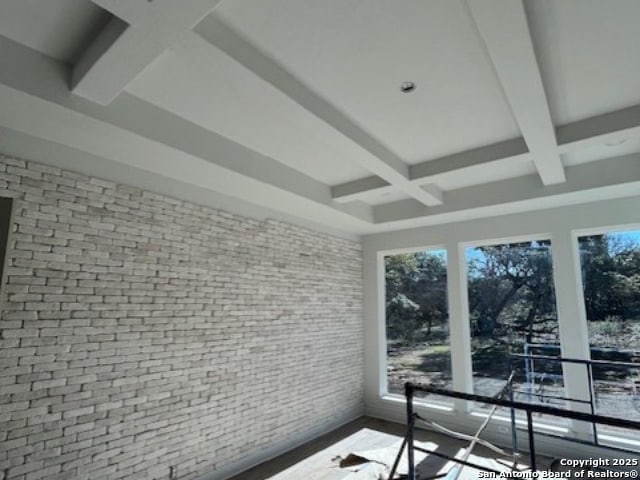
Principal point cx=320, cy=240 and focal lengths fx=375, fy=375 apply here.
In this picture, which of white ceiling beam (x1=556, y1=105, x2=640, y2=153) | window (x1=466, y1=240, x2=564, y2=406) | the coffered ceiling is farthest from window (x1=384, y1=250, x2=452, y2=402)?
white ceiling beam (x1=556, y1=105, x2=640, y2=153)

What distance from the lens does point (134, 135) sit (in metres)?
2.54

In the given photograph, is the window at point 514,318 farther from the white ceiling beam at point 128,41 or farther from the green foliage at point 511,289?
the white ceiling beam at point 128,41

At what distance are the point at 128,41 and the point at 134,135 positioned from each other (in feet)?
2.81

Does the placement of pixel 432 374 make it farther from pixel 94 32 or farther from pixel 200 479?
pixel 94 32

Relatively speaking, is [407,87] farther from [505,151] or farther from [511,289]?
[511,289]

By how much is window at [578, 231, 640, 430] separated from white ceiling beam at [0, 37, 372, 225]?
10.8 ft

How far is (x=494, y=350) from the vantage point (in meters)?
4.75

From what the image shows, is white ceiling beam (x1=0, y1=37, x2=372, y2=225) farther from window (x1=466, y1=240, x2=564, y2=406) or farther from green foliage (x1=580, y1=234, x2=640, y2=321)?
green foliage (x1=580, y1=234, x2=640, y2=321)

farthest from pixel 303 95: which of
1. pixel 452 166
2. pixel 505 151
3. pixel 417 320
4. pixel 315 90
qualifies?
pixel 417 320

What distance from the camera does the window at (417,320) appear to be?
17.1 ft

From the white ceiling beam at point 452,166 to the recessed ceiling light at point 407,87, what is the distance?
1.26 metres

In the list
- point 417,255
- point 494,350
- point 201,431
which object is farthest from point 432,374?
point 201,431

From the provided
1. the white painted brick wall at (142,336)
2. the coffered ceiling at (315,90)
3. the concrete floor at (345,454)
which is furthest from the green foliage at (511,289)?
the white painted brick wall at (142,336)

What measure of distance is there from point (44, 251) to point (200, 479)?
237cm
